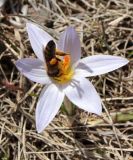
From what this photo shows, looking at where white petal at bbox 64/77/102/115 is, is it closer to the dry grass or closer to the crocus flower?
the crocus flower

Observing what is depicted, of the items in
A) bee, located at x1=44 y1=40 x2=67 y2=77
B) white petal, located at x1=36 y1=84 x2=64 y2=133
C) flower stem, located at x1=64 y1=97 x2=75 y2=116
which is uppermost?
bee, located at x1=44 y1=40 x2=67 y2=77

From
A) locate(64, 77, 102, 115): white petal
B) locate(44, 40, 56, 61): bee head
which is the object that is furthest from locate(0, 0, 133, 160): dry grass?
locate(44, 40, 56, 61): bee head

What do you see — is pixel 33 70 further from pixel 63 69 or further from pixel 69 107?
pixel 69 107

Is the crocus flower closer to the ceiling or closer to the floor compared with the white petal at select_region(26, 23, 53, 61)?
closer to the floor

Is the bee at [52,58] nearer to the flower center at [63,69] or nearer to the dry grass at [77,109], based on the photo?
the flower center at [63,69]

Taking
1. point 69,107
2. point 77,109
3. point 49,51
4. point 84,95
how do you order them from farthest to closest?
point 77,109, point 69,107, point 84,95, point 49,51

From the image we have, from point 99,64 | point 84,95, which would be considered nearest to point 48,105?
point 84,95

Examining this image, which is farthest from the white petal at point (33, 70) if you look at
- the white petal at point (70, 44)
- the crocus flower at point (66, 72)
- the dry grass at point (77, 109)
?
the dry grass at point (77, 109)

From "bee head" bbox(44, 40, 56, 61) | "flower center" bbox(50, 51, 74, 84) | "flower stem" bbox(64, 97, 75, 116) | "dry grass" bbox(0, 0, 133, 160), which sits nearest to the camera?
"bee head" bbox(44, 40, 56, 61)

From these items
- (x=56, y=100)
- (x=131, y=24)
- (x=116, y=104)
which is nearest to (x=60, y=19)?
(x=131, y=24)
